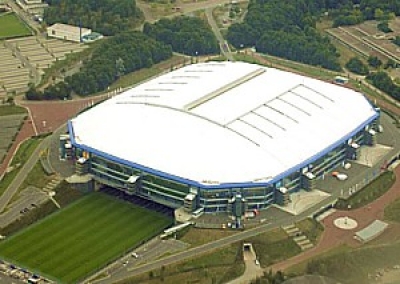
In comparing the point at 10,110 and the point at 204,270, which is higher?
the point at 204,270

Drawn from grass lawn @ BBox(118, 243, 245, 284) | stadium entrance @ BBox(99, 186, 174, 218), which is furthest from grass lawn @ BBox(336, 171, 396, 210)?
stadium entrance @ BBox(99, 186, 174, 218)

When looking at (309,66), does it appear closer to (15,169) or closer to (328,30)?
(328,30)

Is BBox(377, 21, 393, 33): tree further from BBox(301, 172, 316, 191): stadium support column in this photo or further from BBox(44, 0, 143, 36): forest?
BBox(301, 172, 316, 191): stadium support column

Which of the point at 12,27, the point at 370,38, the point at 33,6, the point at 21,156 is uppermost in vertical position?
the point at 370,38

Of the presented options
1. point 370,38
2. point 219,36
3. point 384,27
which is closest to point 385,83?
point 370,38

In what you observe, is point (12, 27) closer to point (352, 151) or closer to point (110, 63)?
point (110, 63)

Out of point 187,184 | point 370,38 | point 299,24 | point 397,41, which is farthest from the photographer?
point 299,24

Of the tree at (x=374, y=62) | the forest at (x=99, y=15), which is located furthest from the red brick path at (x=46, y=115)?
the tree at (x=374, y=62)
